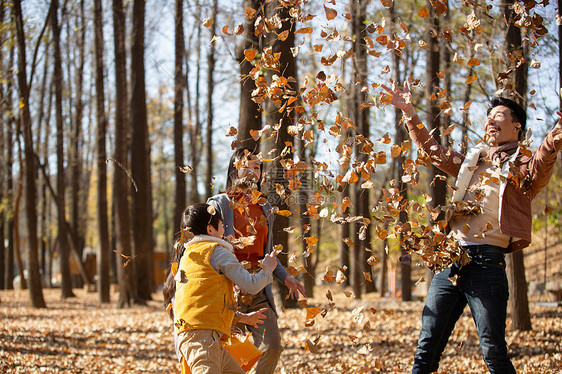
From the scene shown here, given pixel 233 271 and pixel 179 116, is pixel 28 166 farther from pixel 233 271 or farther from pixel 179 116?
pixel 233 271

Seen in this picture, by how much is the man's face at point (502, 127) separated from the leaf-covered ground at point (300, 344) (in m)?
1.37

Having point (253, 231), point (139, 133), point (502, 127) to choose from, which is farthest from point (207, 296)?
point (139, 133)

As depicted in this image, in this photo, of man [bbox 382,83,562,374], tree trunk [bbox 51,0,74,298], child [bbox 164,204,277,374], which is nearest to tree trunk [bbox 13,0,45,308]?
tree trunk [bbox 51,0,74,298]

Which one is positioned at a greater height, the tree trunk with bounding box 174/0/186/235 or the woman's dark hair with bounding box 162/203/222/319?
the tree trunk with bounding box 174/0/186/235

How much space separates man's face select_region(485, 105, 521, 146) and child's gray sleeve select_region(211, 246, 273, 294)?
1.68 metres

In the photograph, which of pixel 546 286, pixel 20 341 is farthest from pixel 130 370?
pixel 546 286

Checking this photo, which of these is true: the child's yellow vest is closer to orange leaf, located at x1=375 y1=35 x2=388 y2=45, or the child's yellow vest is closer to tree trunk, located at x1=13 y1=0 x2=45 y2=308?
orange leaf, located at x1=375 y1=35 x2=388 y2=45

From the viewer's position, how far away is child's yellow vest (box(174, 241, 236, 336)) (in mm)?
3199

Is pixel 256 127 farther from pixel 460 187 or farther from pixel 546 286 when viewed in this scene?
pixel 546 286

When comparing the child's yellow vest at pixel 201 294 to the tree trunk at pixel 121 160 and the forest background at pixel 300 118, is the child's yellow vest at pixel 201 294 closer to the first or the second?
the forest background at pixel 300 118

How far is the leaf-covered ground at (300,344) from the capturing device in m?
6.03

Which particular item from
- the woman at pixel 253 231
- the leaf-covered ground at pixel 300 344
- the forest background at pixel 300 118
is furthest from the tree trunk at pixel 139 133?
the woman at pixel 253 231

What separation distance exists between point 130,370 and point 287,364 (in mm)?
1753

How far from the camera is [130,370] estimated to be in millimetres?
6328
